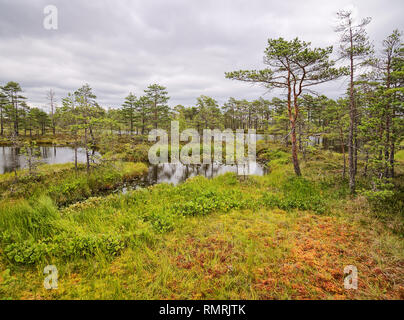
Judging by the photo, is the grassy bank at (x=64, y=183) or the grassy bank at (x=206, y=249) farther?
the grassy bank at (x=64, y=183)

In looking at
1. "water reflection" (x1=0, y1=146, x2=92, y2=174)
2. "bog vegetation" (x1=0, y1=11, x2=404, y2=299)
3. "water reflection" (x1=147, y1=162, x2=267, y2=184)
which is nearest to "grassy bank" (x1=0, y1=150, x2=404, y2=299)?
"bog vegetation" (x1=0, y1=11, x2=404, y2=299)

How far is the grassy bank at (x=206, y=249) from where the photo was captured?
13.0 ft

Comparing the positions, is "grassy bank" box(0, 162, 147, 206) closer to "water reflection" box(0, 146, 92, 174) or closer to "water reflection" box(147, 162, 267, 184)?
"water reflection" box(0, 146, 92, 174)

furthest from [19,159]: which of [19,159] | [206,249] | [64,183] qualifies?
[206,249]

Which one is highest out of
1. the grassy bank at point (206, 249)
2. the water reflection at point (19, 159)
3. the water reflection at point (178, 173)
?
the water reflection at point (19, 159)

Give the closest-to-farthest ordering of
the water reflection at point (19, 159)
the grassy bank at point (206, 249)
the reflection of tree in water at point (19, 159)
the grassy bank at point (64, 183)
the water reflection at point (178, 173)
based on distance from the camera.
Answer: the grassy bank at point (206, 249) → the grassy bank at point (64, 183) → the water reflection at point (178, 173) → the reflection of tree in water at point (19, 159) → the water reflection at point (19, 159)

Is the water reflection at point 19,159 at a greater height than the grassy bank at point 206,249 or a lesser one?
greater

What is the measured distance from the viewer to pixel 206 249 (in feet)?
18.0

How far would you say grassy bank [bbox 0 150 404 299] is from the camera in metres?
3.97

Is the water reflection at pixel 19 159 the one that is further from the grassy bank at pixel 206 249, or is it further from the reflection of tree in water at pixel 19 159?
the grassy bank at pixel 206 249

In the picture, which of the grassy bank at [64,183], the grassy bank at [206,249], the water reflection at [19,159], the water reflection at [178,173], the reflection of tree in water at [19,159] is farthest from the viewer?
the water reflection at [19,159]

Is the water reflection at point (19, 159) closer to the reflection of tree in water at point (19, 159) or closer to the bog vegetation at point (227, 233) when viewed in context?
the reflection of tree in water at point (19, 159)

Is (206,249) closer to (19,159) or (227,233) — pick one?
(227,233)

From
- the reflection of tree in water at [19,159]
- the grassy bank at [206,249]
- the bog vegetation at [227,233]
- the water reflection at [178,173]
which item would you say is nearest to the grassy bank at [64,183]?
the bog vegetation at [227,233]
